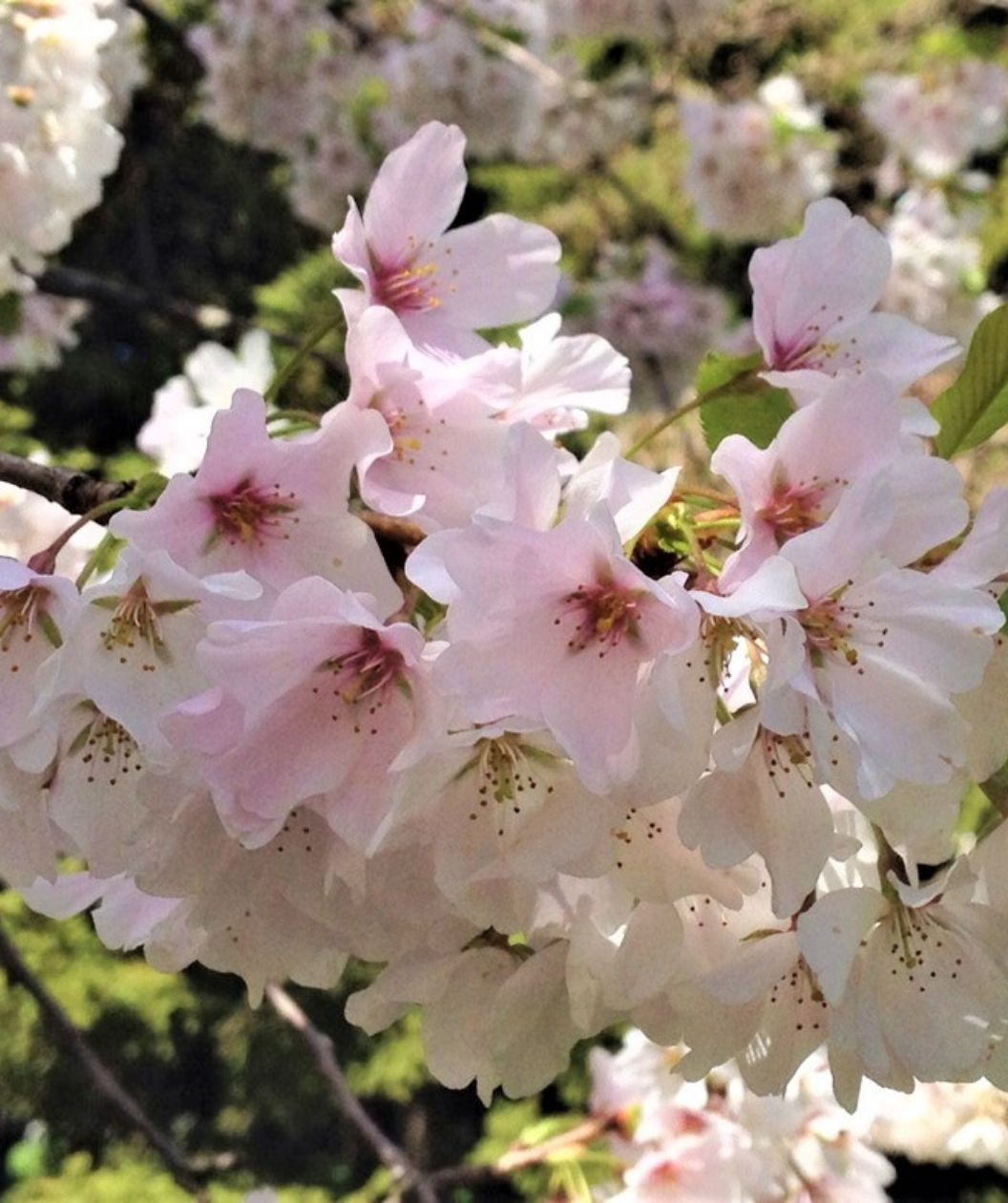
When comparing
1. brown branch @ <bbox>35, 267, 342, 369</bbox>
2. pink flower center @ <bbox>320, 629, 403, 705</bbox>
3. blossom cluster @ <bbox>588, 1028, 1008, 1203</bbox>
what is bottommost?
blossom cluster @ <bbox>588, 1028, 1008, 1203</bbox>

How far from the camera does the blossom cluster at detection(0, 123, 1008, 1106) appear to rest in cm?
45

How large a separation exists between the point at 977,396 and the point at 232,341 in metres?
2.06

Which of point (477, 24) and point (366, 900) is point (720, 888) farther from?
point (477, 24)

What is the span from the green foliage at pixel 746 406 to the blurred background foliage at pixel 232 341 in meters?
0.89

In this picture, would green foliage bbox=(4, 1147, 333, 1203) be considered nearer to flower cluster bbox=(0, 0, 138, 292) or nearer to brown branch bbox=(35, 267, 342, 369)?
brown branch bbox=(35, 267, 342, 369)

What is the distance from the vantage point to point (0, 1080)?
2555mm

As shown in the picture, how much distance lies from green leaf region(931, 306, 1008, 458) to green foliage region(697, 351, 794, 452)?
3.1 inches

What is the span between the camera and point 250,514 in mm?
554

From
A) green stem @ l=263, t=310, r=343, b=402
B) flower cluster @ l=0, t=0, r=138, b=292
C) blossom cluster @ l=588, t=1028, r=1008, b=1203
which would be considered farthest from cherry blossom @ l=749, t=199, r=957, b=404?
flower cluster @ l=0, t=0, r=138, b=292

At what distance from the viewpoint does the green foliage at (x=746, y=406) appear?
0.61m

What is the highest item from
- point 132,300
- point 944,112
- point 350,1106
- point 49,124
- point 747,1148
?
point 49,124

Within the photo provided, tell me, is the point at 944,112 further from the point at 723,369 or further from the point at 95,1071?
the point at 95,1071

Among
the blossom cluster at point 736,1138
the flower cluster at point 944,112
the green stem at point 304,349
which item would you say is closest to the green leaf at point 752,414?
the green stem at point 304,349

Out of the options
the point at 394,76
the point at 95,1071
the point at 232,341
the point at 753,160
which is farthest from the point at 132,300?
the point at 753,160
